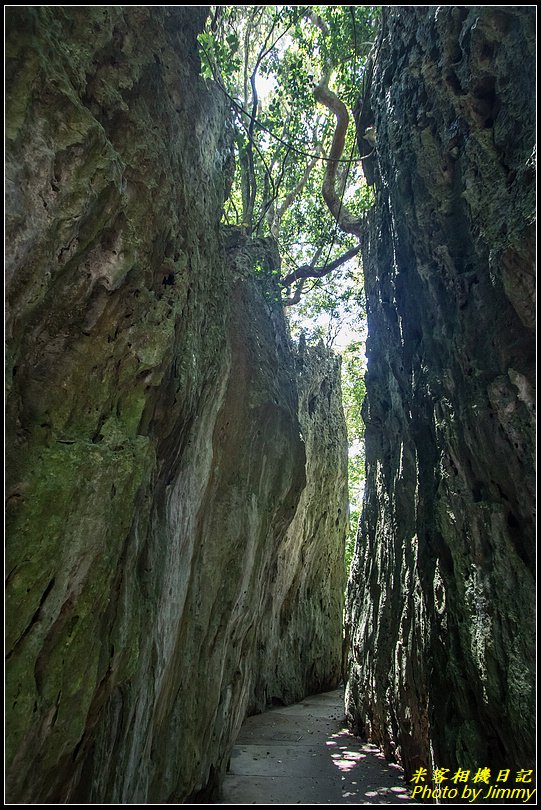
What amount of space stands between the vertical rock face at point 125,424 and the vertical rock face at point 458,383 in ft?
8.18

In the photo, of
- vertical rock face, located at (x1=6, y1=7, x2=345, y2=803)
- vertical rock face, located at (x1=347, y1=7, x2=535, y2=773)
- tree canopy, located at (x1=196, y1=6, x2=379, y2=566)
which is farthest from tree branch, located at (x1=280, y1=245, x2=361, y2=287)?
vertical rock face, located at (x1=6, y1=7, x2=345, y2=803)

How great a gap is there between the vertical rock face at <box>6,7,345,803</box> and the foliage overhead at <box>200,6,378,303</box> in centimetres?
190

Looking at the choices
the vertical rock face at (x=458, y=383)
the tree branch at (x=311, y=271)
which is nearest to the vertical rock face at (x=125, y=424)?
the vertical rock face at (x=458, y=383)

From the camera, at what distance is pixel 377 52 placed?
915 centimetres

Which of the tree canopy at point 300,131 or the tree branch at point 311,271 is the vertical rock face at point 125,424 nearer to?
the tree canopy at point 300,131

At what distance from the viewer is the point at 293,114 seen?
10320 mm

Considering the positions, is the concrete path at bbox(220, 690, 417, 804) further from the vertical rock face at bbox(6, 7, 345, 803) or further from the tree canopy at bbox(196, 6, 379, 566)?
the tree canopy at bbox(196, 6, 379, 566)

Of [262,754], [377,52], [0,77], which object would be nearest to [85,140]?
[0,77]

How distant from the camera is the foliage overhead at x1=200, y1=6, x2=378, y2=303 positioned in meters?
9.27

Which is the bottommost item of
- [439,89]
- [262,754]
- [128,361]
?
[262,754]

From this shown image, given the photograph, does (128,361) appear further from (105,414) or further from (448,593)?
(448,593)

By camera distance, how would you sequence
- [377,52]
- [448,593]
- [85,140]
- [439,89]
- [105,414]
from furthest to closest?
1. [377,52]
2. [439,89]
3. [448,593]
4. [105,414]
5. [85,140]

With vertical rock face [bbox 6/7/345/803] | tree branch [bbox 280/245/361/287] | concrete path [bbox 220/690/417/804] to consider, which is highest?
tree branch [bbox 280/245/361/287]

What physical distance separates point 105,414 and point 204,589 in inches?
144
